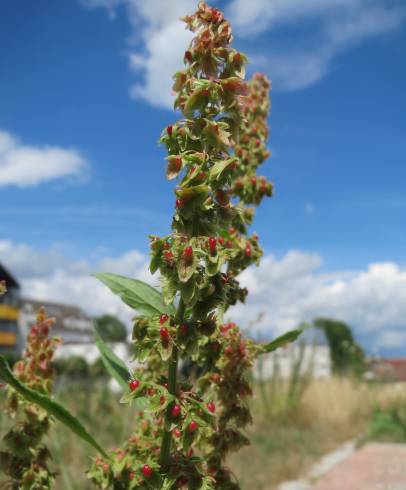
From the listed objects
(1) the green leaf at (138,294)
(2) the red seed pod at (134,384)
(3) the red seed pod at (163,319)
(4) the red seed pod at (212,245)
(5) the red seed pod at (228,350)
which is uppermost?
(4) the red seed pod at (212,245)

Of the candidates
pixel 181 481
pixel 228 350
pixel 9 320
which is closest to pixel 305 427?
pixel 228 350

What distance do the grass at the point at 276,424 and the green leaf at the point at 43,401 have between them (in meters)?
2.72

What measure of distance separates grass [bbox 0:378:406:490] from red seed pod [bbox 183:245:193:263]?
303 centimetres

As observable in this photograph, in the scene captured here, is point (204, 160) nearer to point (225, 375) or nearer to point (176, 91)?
point (176, 91)

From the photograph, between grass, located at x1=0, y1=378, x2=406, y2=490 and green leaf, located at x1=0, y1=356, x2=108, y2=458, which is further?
grass, located at x1=0, y1=378, x2=406, y2=490

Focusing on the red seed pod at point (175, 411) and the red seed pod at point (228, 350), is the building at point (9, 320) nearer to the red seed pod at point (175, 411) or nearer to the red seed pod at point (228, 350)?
the red seed pod at point (228, 350)

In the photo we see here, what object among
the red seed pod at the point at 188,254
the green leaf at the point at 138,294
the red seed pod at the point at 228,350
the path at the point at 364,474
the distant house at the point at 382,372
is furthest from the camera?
the distant house at the point at 382,372

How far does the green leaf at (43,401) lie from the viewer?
3.21ft

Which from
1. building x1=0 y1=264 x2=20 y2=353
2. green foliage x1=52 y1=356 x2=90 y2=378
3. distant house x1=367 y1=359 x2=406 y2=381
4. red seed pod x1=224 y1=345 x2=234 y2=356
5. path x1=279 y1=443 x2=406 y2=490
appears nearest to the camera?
red seed pod x1=224 y1=345 x2=234 y2=356

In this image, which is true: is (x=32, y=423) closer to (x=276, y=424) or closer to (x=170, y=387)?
(x=170, y=387)

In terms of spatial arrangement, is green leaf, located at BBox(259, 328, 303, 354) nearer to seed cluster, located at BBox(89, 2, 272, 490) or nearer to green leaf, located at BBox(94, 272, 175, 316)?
seed cluster, located at BBox(89, 2, 272, 490)

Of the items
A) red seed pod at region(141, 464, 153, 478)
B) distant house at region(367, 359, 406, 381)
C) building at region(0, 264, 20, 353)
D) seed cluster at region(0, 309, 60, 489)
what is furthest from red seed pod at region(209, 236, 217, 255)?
building at region(0, 264, 20, 353)

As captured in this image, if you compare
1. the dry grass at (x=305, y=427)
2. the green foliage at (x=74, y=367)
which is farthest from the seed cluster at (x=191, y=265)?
the dry grass at (x=305, y=427)

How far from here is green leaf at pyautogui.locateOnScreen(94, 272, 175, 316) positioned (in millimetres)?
1200
